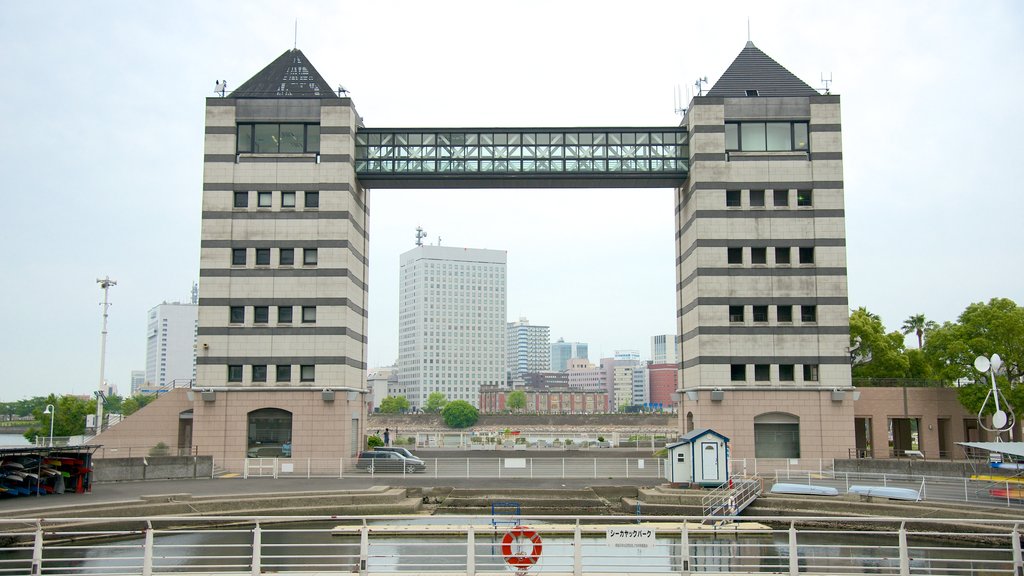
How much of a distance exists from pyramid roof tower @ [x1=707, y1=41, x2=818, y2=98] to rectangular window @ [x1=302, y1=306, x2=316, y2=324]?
28877 mm

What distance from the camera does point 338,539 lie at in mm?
33062

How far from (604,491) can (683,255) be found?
2167 cm

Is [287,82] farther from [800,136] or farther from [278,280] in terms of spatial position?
[800,136]

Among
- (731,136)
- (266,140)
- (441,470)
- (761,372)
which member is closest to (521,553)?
(441,470)

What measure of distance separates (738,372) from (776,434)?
4427mm

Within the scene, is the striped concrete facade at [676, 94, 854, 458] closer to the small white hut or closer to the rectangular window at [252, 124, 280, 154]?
the small white hut

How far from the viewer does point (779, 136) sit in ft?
185

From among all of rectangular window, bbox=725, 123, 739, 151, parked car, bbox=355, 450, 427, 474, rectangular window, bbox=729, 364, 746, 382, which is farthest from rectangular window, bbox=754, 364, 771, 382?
parked car, bbox=355, 450, 427, 474

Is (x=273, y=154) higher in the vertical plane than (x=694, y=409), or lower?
higher

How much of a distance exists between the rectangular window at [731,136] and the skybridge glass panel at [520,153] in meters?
2.76

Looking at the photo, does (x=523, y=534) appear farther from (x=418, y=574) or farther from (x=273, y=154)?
(x=273, y=154)

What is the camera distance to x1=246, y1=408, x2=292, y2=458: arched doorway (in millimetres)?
54406

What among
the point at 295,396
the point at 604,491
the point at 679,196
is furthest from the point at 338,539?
the point at 679,196

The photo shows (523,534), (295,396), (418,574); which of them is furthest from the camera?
(295,396)
